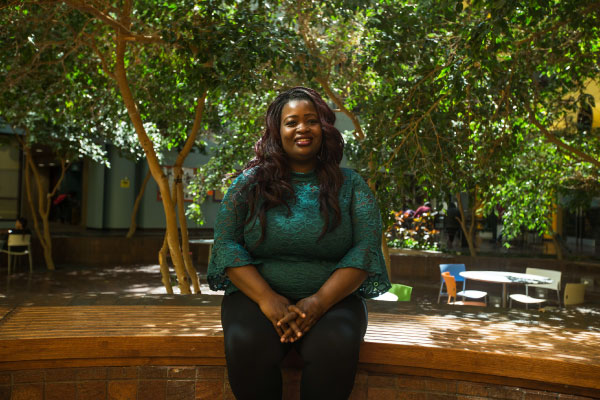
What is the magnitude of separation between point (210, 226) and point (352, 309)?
68.6 feet

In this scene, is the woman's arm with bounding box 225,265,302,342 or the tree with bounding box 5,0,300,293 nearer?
the woman's arm with bounding box 225,265,302,342

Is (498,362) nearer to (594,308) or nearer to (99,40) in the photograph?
(99,40)

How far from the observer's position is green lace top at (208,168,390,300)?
2.27m

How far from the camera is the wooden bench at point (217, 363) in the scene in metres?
2.32

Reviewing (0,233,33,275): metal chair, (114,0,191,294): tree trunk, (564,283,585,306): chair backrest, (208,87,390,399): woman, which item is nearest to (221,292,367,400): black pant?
(208,87,390,399): woman

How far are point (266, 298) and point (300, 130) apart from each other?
2.50 ft

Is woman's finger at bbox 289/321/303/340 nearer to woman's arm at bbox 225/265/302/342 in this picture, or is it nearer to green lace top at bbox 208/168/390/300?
woman's arm at bbox 225/265/302/342

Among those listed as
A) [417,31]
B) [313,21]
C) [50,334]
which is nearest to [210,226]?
[313,21]

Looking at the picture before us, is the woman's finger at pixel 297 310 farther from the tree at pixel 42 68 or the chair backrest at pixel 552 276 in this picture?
the chair backrest at pixel 552 276

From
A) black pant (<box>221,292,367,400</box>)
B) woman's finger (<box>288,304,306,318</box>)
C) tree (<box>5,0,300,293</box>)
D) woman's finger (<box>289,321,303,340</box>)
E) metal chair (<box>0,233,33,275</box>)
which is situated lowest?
metal chair (<box>0,233,33,275</box>)

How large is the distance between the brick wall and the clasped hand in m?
0.42

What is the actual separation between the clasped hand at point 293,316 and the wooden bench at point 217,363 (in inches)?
14.1

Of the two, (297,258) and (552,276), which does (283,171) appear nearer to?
(297,258)

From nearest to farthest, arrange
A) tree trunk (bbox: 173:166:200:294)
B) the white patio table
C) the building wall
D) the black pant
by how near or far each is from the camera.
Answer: the black pant → tree trunk (bbox: 173:166:200:294) → the white patio table → the building wall
